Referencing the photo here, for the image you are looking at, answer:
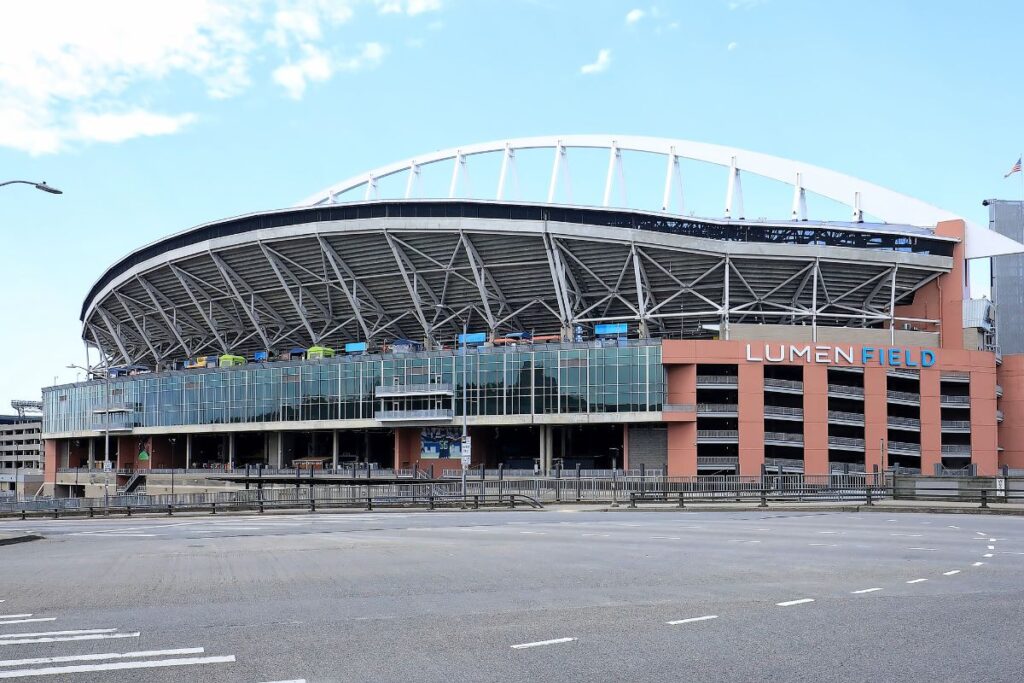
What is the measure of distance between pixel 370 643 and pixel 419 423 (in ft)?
253

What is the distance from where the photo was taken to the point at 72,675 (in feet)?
28.2

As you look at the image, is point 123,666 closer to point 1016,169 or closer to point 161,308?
point 1016,169

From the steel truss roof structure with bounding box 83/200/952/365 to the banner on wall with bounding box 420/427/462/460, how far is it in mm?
10253

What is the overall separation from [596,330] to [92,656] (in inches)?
2989

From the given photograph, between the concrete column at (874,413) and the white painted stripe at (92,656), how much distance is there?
73474 mm

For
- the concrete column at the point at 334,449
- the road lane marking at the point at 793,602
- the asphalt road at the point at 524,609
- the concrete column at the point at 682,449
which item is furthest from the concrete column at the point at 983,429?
the road lane marking at the point at 793,602

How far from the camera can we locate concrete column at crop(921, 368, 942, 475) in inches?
3041

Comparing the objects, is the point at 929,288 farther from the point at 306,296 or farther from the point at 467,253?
the point at 306,296

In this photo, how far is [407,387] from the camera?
285 feet

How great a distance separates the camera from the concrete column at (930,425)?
253 feet

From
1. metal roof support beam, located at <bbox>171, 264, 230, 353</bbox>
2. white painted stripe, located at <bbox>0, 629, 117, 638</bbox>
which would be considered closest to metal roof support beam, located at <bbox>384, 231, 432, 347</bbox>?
metal roof support beam, located at <bbox>171, 264, 230, 353</bbox>

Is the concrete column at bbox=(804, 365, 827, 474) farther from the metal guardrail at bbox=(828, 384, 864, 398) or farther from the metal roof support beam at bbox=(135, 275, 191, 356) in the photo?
the metal roof support beam at bbox=(135, 275, 191, 356)

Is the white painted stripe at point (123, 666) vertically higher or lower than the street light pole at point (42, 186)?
lower

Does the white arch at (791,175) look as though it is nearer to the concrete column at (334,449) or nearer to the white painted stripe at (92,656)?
the concrete column at (334,449)
